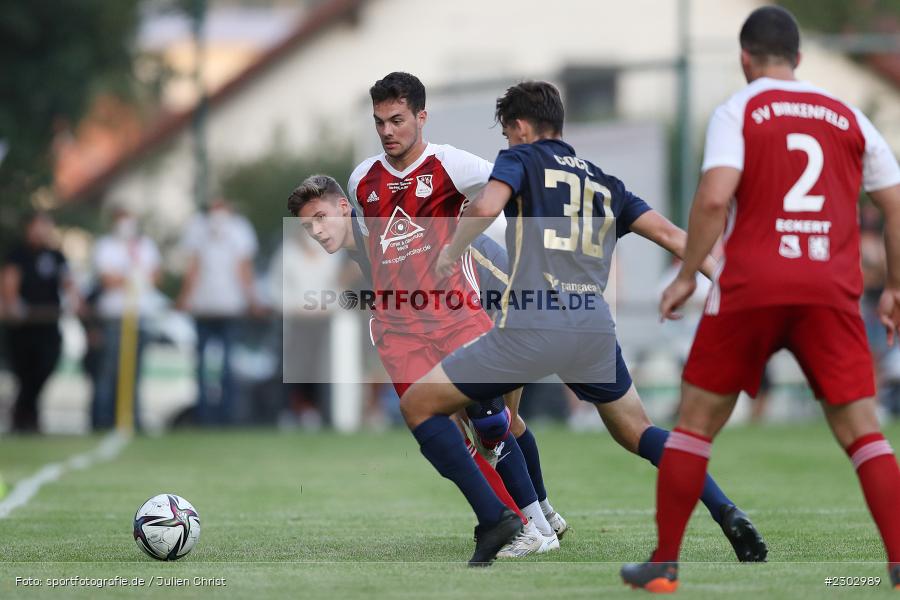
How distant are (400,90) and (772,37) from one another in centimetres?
219

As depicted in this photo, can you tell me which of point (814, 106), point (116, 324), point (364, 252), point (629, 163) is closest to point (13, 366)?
point (116, 324)

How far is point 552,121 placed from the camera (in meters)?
6.77

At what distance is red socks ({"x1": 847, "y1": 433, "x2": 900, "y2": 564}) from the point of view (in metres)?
5.82

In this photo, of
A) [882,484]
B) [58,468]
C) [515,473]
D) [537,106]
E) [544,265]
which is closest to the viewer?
[882,484]

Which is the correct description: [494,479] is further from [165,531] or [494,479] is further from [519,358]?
[165,531]

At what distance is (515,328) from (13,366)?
13.1m

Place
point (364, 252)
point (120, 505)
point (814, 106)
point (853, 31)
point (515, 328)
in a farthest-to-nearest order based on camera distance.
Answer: point (853, 31), point (120, 505), point (364, 252), point (515, 328), point (814, 106)

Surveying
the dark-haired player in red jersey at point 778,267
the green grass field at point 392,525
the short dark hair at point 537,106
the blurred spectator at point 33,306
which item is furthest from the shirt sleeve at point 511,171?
the blurred spectator at point 33,306

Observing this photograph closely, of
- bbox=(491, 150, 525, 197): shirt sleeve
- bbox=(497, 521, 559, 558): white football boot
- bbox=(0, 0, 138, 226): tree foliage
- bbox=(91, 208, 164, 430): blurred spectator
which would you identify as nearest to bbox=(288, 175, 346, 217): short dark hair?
bbox=(491, 150, 525, 197): shirt sleeve

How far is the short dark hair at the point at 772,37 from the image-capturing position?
591 cm

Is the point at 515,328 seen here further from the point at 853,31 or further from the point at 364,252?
the point at 853,31

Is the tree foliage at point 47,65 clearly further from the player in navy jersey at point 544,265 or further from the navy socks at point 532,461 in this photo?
the player in navy jersey at point 544,265

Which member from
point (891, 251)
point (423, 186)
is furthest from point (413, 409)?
point (891, 251)

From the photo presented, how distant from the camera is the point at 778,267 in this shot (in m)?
5.73
